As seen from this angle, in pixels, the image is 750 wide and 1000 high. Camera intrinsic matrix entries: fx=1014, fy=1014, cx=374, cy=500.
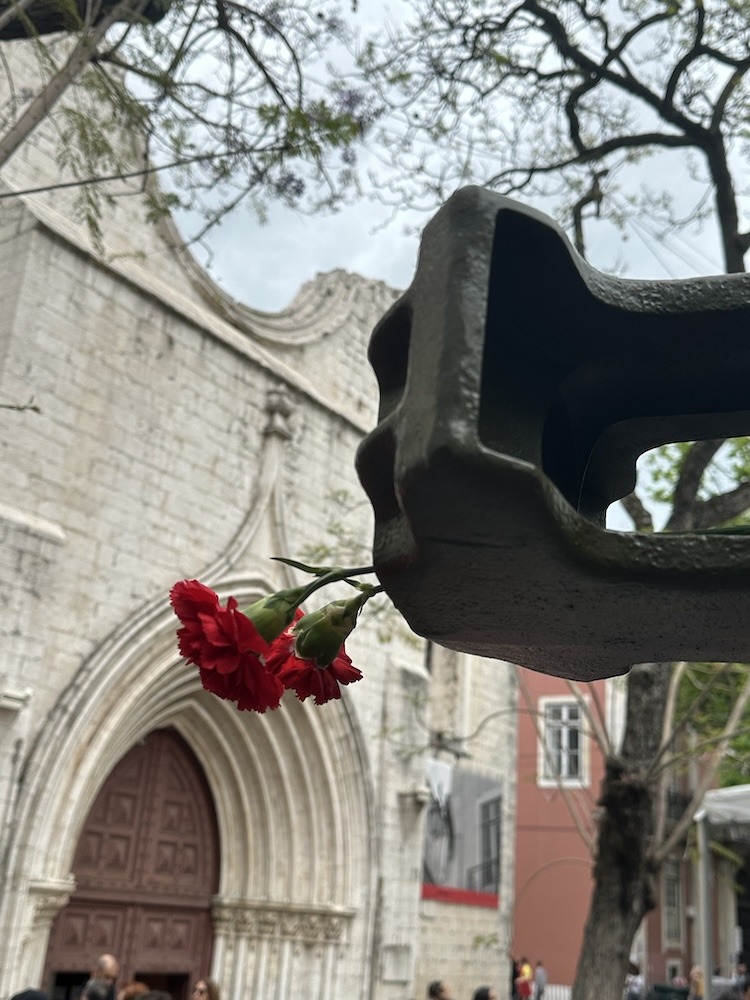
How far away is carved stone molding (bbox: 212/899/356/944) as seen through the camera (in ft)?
32.1

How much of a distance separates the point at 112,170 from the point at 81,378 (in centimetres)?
188

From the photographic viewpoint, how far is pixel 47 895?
285 inches

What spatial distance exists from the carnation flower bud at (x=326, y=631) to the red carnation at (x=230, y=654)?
0.18 ft

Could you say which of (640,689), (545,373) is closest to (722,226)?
(640,689)

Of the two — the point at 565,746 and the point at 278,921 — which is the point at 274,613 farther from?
the point at 565,746

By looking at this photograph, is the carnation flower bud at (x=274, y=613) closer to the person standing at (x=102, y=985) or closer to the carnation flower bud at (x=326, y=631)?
the carnation flower bud at (x=326, y=631)

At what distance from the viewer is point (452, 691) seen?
44.5 feet

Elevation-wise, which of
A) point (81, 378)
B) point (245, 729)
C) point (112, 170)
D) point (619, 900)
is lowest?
point (619, 900)

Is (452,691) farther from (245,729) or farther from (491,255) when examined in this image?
(491,255)

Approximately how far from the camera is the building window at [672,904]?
72.5ft

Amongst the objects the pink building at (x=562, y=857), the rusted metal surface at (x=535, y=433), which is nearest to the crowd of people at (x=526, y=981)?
the pink building at (x=562, y=857)

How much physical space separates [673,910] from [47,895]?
748 inches

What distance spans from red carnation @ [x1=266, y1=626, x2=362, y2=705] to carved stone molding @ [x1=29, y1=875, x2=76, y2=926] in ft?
21.9

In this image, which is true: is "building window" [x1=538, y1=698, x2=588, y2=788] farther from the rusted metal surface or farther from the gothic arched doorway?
the rusted metal surface
